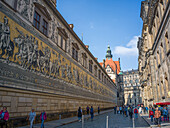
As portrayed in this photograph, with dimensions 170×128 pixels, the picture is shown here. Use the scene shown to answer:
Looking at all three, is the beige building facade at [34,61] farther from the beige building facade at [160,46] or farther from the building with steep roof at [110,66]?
the building with steep roof at [110,66]

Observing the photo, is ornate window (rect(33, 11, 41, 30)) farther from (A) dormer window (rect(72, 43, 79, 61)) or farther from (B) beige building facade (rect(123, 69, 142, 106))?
(B) beige building facade (rect(123, 69, 142, 106))

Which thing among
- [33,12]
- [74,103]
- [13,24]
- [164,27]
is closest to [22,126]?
[13,24]

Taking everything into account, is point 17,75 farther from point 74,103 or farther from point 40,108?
point 74,103

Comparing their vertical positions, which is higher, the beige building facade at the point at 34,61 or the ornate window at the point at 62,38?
the ornate window at the point at 62,38

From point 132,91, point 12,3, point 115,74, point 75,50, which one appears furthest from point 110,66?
point 12,3

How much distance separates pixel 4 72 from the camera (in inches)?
343

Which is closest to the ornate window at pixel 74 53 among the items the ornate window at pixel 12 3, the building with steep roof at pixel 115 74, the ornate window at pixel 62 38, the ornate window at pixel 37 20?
the ornate window at pixel 62 38

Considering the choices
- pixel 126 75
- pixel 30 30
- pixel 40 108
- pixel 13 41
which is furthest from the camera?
pixel 126 75

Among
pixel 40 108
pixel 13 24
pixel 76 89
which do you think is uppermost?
pixel 13 24

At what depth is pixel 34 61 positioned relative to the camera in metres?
11.5

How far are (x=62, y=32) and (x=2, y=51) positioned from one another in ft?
31.9

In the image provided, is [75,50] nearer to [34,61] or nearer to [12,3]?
[34,61]

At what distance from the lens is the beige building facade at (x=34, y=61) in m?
9.08

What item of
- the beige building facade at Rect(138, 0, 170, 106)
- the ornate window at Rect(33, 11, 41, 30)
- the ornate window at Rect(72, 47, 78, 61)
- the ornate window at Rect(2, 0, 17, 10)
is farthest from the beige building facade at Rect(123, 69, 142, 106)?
the ornate window at Rect(2, 0, 17, 10)
